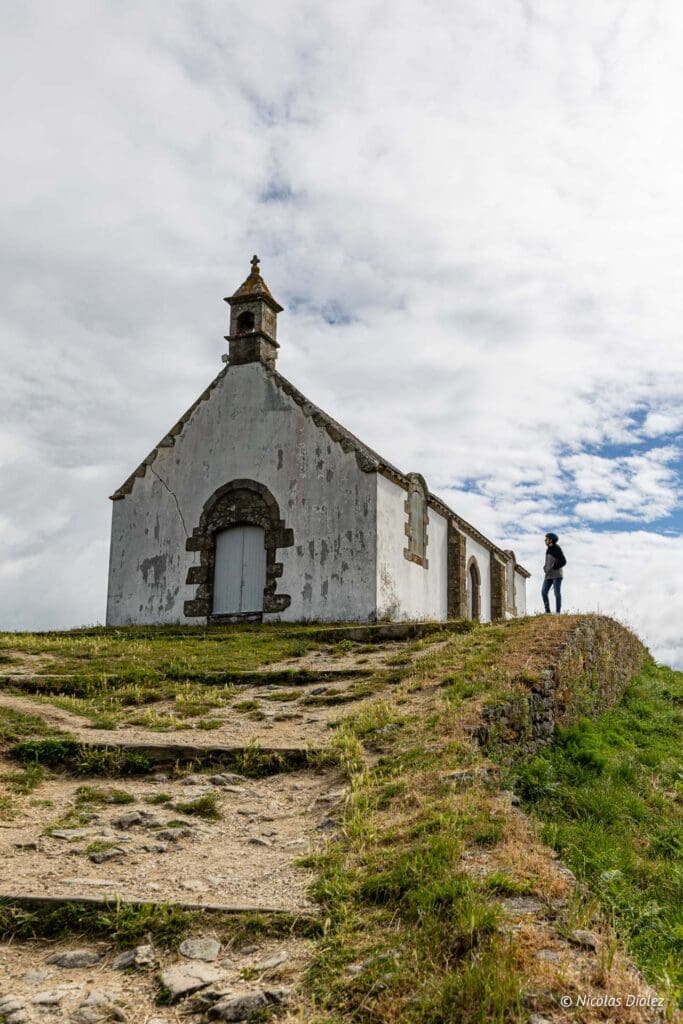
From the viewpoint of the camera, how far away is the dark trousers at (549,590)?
19516 millimetres

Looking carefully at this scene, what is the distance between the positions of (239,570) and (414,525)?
4866mm

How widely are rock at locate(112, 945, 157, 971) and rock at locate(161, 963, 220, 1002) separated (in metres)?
0.16

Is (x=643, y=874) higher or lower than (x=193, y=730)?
lower

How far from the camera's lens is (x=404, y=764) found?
325 inches

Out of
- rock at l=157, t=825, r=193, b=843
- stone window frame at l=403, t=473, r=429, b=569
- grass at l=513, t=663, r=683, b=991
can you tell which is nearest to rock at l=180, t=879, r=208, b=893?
rock at l=157, t=825, r=193, b=843

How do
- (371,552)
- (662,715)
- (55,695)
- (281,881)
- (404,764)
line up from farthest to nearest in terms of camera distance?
(371,552) < (662,715) < (55,695) < (404,764) < (281,881)

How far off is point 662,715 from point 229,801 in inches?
352

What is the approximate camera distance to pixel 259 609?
72.1ft

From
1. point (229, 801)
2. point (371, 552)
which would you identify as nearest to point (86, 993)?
point (229, 801)

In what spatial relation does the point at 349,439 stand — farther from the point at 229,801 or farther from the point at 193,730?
the point at 229,801

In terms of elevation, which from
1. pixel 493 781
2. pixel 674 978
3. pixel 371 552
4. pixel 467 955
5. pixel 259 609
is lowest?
pixel 674 978

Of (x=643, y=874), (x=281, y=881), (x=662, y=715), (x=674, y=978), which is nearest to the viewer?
(x=674, y=978)

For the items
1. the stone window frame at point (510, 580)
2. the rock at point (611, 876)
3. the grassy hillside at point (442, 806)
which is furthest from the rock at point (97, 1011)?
the stone window frame at point (510, 580)

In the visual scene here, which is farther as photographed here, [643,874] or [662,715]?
[662,715]
